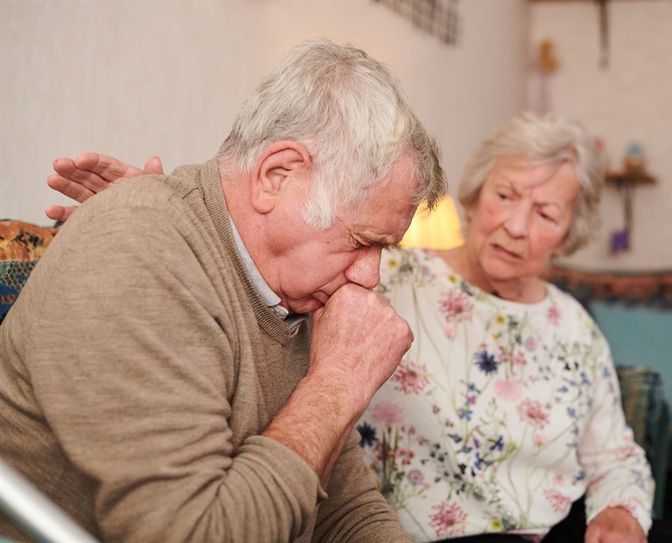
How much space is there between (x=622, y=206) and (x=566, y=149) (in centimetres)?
315

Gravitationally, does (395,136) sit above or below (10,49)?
below

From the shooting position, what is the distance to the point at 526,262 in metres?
1.85

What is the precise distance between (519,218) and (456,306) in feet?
0.87

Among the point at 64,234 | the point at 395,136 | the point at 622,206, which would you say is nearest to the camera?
the point at 64,234

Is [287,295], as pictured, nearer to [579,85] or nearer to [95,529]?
[95,529]

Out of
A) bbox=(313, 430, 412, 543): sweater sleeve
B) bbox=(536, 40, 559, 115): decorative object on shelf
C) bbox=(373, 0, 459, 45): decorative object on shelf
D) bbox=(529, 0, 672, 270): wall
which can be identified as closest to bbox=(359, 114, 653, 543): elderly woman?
bbox=(313, 430, 412, 543): sweater sleeve

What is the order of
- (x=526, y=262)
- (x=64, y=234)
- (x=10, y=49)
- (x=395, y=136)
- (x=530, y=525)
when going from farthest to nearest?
(x=526, y=262) < (x=530, y=525) < (x=10, y=49) < (x=395, y=136) < (x=64, y=234)

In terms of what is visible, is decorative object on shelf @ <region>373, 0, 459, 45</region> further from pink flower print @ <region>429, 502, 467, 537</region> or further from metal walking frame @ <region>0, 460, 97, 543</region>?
A: metal walking frame @ <region>0, 460, 97, 543</region>

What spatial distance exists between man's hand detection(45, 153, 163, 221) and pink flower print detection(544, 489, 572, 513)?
3.44ft

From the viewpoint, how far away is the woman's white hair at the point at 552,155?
6.26 ft

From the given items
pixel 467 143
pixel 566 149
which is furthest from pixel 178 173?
pixel 467 143

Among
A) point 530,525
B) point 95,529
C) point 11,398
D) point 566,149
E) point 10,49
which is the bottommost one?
point 530,525

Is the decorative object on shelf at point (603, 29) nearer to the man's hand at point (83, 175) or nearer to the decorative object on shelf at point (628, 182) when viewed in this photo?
the decorative object on shelf at point (628, 182)

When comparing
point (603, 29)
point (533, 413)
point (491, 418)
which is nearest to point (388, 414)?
point (491, 418)
